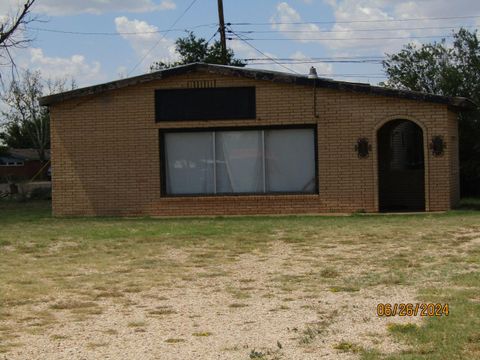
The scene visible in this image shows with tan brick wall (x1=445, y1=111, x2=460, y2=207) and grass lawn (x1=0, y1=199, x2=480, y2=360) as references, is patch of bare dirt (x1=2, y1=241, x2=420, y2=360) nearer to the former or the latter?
grass lawn (x1=0, y1=199, x2=480, y2=360)

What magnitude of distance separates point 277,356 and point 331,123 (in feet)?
47.3

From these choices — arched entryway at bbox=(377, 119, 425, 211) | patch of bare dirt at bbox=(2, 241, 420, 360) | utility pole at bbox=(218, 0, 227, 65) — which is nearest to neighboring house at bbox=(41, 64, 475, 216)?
arched entryway at bbox=(377, 119, 425, 211)

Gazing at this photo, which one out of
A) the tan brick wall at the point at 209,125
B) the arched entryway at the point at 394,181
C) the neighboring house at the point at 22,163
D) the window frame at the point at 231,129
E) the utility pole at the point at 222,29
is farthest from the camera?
the neighboring house at the point at 22,163

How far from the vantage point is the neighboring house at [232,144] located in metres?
20.2

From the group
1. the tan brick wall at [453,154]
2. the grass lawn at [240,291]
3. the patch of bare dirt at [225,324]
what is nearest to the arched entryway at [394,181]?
the tan brick wall at [453,154]

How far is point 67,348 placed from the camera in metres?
6.95

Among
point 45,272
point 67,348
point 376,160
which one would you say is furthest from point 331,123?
point 67,348

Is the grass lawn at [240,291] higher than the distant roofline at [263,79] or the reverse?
the reverse

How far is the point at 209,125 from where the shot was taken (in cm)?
2095

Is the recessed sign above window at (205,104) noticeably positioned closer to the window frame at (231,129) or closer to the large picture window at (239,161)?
the window frame at (231,129)

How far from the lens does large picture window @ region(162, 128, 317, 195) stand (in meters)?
20.8

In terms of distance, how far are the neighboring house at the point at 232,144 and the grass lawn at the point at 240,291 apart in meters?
3.59

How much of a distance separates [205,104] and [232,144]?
1282 millimetres

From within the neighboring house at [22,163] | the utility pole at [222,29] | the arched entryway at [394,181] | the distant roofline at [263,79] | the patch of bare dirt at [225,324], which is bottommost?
the patch of bare dirt at [225,324]
